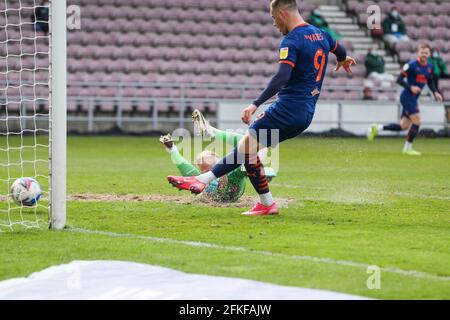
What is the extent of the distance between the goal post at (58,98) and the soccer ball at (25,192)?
108 cm

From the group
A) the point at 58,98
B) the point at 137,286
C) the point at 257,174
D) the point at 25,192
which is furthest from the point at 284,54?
the point at 137,286

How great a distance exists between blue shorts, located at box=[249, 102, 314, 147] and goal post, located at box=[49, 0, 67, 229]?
174 cm

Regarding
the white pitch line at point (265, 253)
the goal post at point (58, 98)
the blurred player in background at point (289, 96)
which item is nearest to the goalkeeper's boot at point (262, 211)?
the blurred player in background at point (289, 96)

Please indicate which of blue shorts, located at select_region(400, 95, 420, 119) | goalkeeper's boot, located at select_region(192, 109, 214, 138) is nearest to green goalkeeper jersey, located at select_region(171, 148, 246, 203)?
goalkeeper's boot, located at select_region(192, 109, 214, 138)

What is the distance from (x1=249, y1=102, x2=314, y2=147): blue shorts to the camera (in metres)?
8.20

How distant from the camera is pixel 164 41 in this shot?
86.2 feet

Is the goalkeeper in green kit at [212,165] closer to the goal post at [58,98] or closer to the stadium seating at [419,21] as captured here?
the goal post at [58,98]

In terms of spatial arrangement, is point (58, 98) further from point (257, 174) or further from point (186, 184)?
point (257, 174)

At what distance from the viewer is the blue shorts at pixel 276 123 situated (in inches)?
323

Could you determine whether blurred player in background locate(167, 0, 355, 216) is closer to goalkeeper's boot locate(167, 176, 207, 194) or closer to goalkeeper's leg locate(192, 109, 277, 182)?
goalkeeper's boot locate(167, 176, 207, 194)

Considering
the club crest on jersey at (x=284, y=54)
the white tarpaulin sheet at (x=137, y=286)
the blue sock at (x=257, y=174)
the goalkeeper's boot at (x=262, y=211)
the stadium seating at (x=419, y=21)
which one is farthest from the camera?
the stadium seating at (x=419, y=21)
